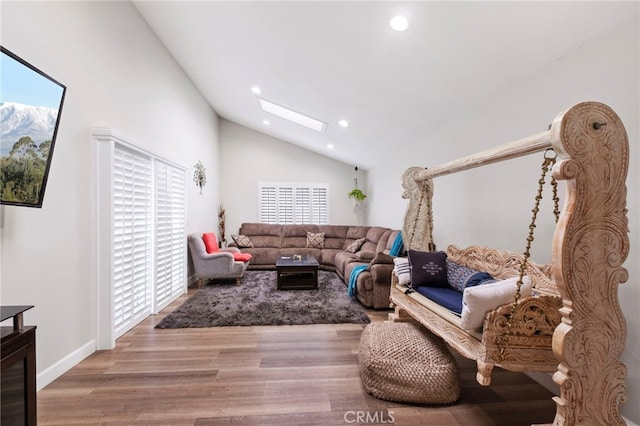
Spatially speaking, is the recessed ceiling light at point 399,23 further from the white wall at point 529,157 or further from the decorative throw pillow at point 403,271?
the decorative throw pillow at point 403,271

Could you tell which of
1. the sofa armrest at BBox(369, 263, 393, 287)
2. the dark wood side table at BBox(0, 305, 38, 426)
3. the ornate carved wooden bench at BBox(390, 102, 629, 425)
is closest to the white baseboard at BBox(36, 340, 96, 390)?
the dark wood side table at BBox(0, 305, 38, 426)

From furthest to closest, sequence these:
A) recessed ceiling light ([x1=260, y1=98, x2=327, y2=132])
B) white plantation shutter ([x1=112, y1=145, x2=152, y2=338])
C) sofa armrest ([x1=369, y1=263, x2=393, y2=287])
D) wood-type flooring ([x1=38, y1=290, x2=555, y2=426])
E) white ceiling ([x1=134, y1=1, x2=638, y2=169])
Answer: recessed ceiling light ([x1=260, y1=98, x2=327, y2=132]) → sofa armrest ([x1=369, y1=263, x2=393, y2=287]) → white plantation shutter ([x1=112, y1=145, x2=152, y2=338]) → white ceiling ([x1=134, y1=1, x2=638, y2=169]) → wood-type flooring ([x1=38, y1=290, x2=555, y2=426])

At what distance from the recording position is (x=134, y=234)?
305cm

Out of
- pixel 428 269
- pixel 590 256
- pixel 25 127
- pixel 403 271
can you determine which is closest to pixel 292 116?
pixel 403 271

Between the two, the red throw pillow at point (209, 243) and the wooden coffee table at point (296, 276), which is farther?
the red throw pillow at point (209, 243)

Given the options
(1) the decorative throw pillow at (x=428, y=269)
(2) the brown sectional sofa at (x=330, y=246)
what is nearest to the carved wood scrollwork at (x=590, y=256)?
(1) the decorative throw pillow at (x=428, y=269)

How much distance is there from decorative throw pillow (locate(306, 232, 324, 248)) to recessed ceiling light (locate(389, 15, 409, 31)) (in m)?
4.92

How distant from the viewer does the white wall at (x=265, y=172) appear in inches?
278

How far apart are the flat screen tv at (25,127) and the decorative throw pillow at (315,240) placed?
16.6 feet

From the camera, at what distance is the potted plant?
22.7ft

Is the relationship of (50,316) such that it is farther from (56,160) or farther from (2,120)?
(2,120)

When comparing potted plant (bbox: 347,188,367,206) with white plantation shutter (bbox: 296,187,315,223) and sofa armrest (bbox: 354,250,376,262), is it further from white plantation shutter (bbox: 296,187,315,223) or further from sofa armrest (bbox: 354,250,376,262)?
sofa armrest (bbox: 354,250,376,262)

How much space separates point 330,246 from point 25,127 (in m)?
5.54

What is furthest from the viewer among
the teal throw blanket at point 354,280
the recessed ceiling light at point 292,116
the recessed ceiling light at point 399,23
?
the recessed ceiling light at point 292,116
